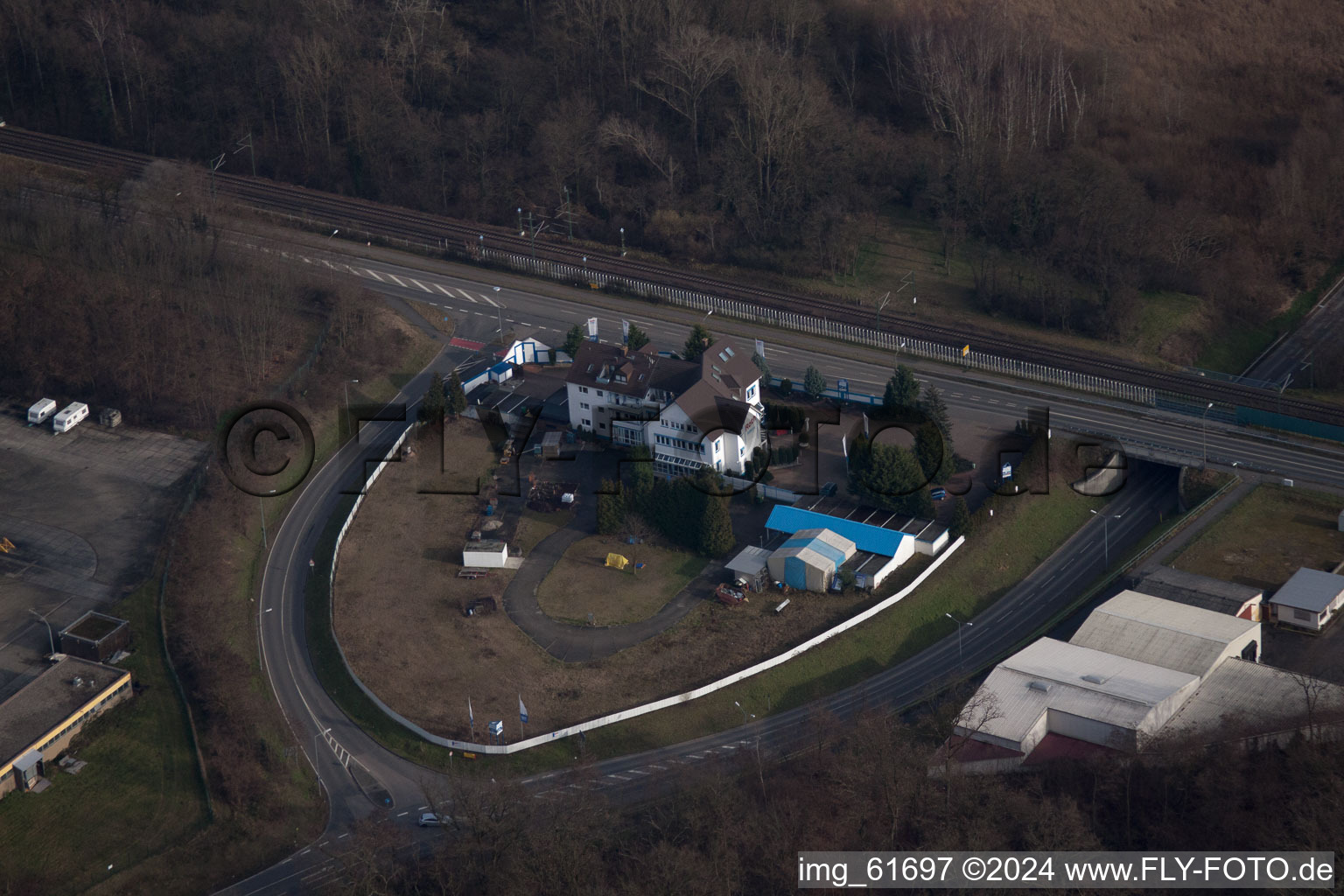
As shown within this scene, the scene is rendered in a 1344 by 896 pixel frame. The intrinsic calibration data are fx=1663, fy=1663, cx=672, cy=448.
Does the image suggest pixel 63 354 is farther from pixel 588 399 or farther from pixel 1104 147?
pixel 1104 147

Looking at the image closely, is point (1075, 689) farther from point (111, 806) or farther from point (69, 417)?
point (69, 417)

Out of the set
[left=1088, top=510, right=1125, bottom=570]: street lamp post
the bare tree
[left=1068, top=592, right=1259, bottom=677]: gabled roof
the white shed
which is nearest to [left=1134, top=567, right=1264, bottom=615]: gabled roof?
[left=1068, top=592, right=1259, bottom=677]: gabled roof

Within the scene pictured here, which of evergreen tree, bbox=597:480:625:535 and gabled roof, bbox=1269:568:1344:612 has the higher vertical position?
evergreen tree, bbox=597:480:625:535

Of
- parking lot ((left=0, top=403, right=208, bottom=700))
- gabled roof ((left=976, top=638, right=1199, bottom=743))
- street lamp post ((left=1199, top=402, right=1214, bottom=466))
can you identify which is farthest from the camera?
street lamp post ((left=1199, top=402, right=1214, bottom=466))

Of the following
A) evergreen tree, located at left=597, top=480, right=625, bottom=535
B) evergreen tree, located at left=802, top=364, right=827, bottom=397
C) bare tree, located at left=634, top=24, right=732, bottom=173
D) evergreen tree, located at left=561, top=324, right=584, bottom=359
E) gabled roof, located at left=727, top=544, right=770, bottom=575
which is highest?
bare tree, located at left=634, top=24, right=732, bottom=173

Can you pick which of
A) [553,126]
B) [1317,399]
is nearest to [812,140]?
[553,126]

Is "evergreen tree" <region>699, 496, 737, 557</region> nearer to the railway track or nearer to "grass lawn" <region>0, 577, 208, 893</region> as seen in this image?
the railway track

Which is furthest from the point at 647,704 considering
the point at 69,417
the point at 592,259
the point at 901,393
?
the point at 592,259
